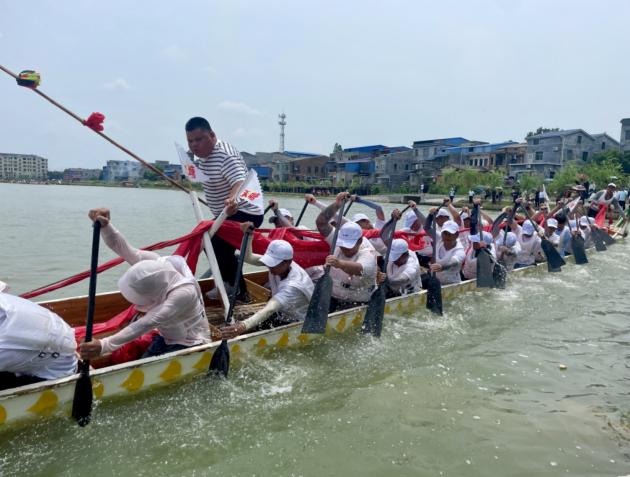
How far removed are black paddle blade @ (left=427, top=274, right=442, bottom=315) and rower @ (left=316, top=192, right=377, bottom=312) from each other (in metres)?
1.31

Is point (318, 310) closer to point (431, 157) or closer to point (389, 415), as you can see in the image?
point (389, 415)

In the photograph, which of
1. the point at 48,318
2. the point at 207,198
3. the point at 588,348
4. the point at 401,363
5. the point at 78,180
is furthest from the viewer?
the point at 78,180

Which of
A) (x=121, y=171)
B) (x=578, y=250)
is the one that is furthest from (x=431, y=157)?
(x=121, y=171)

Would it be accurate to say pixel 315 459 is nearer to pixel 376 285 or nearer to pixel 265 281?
pixel 376 285

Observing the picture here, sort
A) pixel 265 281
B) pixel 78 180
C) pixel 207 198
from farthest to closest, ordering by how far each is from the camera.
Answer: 1. pixel 78 180
2. pixel 265 281
3. pixel 207 198

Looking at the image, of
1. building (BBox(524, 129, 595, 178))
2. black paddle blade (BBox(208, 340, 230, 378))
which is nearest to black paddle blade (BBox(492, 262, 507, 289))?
black paddle blade (BBox(208, 340, 230, 378))

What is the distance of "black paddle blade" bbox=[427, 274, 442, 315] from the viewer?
6926mm

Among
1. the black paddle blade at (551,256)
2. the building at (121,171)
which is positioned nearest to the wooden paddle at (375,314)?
the black paddle blade at (551,256)

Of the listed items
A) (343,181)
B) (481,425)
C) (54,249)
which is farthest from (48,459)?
(343,181)

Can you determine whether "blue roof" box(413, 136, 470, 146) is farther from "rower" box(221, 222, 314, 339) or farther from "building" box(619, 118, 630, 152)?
"rower" box(221, 222, 314, 339)

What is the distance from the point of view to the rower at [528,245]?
35.6 feet

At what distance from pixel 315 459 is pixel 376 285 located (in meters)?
2.95

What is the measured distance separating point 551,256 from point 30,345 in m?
10.6

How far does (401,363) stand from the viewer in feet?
17.7
